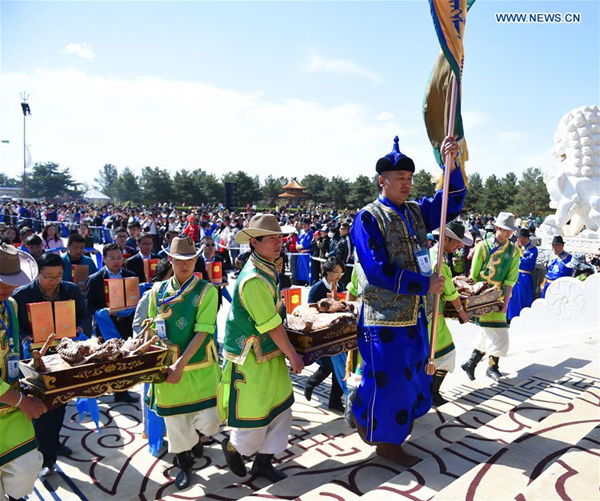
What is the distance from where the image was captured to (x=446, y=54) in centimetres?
314

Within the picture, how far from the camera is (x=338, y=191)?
6066 centimetres

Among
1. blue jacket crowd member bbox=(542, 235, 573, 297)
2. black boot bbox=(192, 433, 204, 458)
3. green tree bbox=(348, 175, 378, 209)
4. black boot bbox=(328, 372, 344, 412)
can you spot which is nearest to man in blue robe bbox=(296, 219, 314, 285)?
blue jacket crowd member bbox=(542, 235, 573, 297)

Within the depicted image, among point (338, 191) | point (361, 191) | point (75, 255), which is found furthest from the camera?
point (338, 191)

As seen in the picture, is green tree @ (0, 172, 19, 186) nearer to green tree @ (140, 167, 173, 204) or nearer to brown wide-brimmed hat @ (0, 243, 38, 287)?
green tree @ (140, 167, 173, 204)

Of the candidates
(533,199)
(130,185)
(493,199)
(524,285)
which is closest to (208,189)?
(130,185)

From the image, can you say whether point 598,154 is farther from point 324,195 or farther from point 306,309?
point 324,195

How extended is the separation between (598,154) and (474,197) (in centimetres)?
3393

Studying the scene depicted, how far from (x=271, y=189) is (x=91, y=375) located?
61379 mm

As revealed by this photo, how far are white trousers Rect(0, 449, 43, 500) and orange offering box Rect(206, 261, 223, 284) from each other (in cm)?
389

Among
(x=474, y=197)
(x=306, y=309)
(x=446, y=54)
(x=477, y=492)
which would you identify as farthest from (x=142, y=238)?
(x=474, y=197)

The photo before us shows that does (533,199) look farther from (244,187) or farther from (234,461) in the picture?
(234,461)

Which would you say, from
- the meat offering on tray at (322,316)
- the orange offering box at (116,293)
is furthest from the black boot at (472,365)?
the orange offering box at (116,293)

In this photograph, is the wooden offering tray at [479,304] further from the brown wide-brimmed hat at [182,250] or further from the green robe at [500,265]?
the brown wide-brimmed hat at [182,250]

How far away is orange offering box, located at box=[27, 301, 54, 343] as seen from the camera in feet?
11.7
